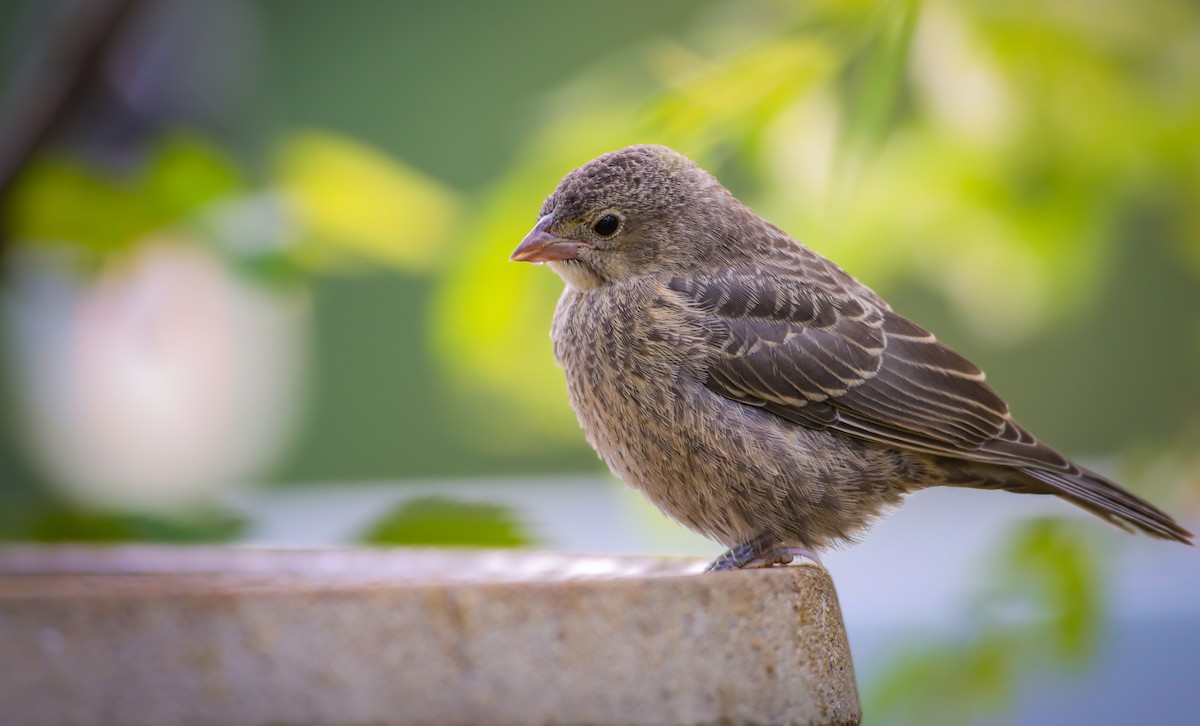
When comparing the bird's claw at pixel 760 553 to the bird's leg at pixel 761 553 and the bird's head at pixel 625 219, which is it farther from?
the bird's head at pixel 625 219

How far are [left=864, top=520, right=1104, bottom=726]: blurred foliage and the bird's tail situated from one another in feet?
0.24

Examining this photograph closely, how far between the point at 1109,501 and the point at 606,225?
1.22 meters

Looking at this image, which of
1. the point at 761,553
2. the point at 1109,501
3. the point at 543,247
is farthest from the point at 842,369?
the point at 543,247

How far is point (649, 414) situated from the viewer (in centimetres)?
259

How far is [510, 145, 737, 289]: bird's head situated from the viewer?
2.85 metres

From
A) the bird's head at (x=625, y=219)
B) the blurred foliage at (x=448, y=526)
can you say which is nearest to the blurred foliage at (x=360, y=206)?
the bird's head at (x=625, y=219)

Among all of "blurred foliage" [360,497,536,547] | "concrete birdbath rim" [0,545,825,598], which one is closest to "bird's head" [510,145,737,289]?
"blurred foliage" [360,497,536,547]

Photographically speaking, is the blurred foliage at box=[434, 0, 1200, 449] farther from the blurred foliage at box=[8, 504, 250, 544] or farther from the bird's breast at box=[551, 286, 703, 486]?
the blurred foliage at box=[8, 504, 250, 544]

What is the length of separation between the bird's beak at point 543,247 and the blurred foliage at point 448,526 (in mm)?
538

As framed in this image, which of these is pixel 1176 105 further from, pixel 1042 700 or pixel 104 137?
pixel 104 137

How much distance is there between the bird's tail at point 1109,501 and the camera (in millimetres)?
2486

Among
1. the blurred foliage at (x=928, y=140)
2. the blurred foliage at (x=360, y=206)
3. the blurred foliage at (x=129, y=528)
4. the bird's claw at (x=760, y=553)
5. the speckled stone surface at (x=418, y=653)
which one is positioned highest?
the blurred foliage at (x=928, y=140)

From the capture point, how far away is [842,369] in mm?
2697

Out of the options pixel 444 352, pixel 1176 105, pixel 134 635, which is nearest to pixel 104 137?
pixel 444 352
